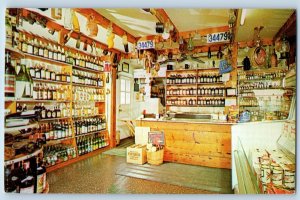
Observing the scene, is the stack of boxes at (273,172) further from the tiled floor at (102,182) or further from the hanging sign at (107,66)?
the hanging sign at (107,66)

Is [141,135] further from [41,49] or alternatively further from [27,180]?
[41,49]

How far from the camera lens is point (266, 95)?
2393 millimetres

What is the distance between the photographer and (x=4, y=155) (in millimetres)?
1725

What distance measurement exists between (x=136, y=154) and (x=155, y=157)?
30cm

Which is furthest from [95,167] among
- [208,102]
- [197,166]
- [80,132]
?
[208,102]

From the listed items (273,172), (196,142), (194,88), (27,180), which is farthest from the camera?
(194,88)

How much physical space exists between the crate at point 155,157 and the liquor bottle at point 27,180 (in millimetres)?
1477

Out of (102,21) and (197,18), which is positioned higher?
(197,18)

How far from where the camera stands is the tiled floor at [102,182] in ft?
6.39

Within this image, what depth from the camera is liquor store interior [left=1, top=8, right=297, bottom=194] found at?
1728 mm

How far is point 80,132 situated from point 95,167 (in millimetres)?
836

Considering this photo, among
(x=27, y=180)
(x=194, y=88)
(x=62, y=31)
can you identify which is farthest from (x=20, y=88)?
(x=194, y=88)

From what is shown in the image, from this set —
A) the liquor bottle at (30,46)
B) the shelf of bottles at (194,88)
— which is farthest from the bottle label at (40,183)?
the shelf of bottles at (194,88)

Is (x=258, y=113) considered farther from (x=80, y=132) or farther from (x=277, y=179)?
(x=80, y=132)
